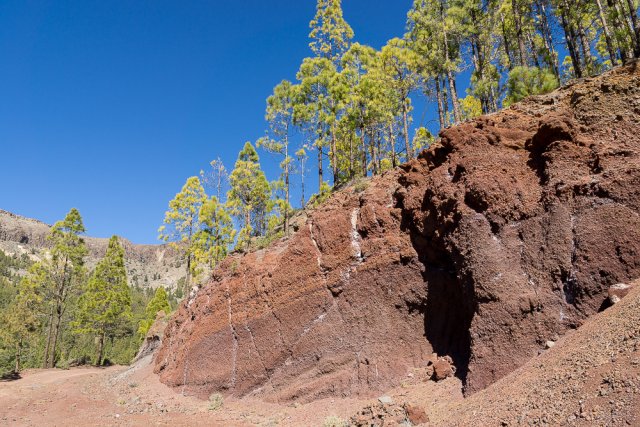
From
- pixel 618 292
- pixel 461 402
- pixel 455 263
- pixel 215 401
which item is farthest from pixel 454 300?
pixel 215 401

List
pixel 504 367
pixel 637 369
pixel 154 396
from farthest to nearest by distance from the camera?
pixel 154 396, pixel 504 367, pixel 637 369

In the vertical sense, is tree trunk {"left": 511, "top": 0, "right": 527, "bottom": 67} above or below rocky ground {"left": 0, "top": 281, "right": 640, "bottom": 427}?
above

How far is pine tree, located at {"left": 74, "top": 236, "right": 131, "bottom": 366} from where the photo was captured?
3816 cm

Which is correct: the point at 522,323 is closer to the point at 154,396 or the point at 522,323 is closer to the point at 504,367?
the point at 504,367

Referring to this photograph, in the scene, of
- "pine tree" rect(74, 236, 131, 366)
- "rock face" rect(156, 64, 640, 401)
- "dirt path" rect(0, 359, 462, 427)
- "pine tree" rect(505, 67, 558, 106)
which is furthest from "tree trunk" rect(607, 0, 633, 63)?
"pine tree" rect(74, 236, 131, 366)

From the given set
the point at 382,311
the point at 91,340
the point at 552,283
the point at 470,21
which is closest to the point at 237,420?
the point at 382,311

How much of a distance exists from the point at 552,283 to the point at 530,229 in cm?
154

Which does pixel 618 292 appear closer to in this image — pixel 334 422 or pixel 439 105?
pixel 334 422

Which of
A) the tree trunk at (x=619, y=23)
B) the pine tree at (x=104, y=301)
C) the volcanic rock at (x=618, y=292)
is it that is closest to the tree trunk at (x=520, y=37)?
the tree trunk at (x=619, y=23)

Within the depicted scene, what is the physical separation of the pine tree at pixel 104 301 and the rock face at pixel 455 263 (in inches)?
951

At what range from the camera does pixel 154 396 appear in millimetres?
18391

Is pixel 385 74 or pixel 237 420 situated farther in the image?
pixel 385 74

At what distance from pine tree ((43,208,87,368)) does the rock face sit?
22702 millimetres

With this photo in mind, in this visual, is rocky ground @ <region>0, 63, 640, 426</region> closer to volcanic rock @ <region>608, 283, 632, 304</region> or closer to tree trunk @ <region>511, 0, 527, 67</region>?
volcanic rock @ <region>608, 283, 632, 304</region>
